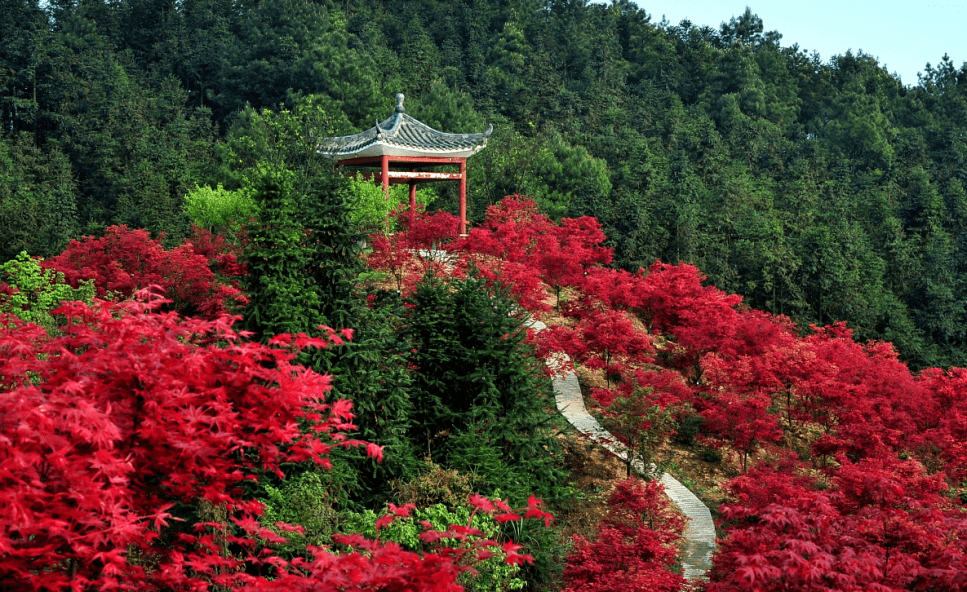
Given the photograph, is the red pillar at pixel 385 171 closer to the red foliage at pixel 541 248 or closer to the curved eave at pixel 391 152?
the curved eave at pixel 391 152

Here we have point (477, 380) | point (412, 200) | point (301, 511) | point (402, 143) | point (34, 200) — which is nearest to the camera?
point (301, 511)

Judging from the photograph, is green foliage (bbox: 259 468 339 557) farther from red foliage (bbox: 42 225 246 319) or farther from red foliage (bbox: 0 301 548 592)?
red foliage (bbox: 42 225 246 319)

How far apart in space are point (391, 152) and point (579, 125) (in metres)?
26.7

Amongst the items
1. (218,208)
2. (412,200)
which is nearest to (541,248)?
(412,200)

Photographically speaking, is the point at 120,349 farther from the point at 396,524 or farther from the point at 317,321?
the point at 317,321

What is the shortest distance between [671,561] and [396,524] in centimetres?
311

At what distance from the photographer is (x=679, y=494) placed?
476 inches

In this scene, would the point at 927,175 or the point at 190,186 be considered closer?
the point at 190,186

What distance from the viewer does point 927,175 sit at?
1660 inches

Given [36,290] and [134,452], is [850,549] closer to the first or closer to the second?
[134,452]

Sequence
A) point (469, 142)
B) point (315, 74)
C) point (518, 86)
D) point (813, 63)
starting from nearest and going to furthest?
point (469, 142) < point (315, 74) < point (518, 86) < point (813, 63)

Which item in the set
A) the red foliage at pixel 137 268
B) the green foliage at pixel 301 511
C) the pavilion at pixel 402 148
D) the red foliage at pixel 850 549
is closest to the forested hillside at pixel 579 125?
the pavilion at pixel 402 148

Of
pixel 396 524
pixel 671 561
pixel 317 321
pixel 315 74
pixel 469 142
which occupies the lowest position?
pixel 671 561

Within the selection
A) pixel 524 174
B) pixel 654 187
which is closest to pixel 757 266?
pixel 654 187
